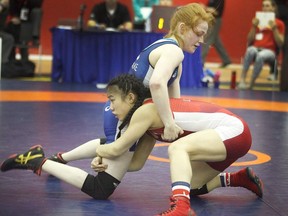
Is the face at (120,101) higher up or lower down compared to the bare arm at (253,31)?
higher up

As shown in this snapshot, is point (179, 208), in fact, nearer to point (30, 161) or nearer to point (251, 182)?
point (251, 182)

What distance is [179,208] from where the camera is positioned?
312 centimetres

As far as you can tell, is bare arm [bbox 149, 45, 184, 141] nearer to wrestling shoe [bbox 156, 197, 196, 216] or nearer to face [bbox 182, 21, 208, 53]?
face [bbox 182, 21, 208, 53]

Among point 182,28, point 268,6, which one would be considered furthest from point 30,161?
point 268,6

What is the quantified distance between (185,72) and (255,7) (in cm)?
467

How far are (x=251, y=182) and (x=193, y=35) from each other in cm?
83

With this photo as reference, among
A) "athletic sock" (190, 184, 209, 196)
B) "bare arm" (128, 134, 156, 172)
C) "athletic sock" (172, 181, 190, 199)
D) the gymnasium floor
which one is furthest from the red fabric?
"athletic sock" (172, 181, 190, 199)

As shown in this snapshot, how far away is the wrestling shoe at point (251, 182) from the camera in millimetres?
3757

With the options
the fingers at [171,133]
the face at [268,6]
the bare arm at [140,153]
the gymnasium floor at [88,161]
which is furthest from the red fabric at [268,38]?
the fingers at [171,133]

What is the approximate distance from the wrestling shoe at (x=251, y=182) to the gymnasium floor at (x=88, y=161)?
1.8 inches

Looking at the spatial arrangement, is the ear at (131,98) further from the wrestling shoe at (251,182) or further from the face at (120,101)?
the wrestling shoe at (251,182)

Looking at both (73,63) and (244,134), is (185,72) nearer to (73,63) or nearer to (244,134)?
(73,63)

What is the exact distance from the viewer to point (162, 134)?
340 cm

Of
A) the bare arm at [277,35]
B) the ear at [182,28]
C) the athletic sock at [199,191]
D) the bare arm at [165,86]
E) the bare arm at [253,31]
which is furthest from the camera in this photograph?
the bare arm at [253,31]
